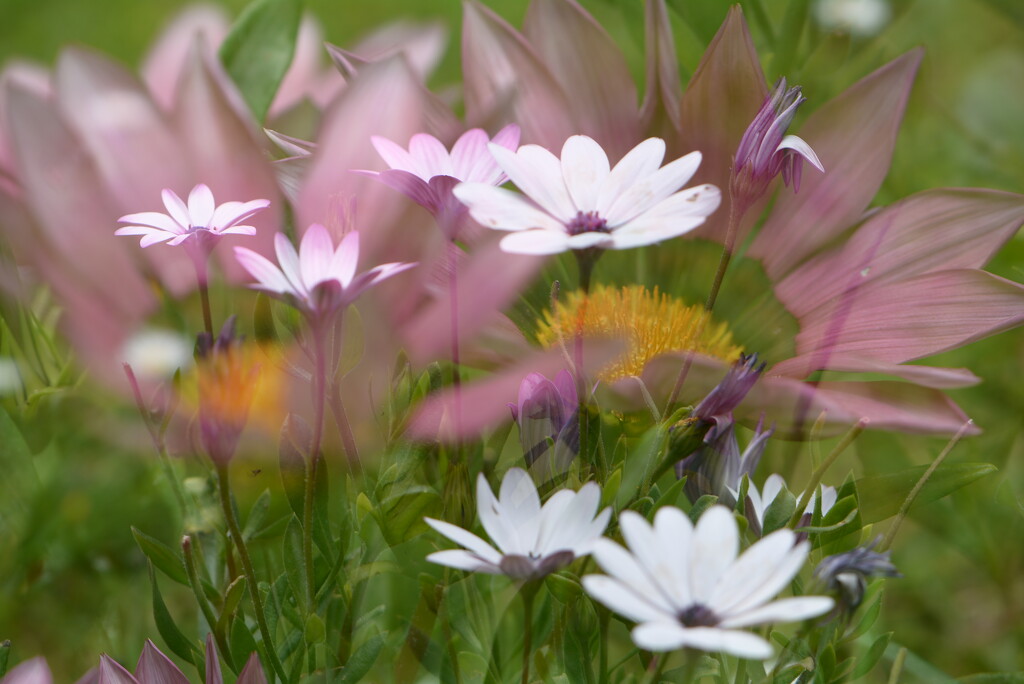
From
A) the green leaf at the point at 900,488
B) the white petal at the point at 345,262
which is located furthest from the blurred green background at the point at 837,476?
the white petal at the point at 345,262

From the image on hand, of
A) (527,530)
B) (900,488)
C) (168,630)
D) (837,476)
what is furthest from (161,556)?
(837,476)

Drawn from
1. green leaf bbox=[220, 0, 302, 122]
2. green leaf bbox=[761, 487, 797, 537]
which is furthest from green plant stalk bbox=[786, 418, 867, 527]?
green leaf bbox=[220, 0, 302, 122]

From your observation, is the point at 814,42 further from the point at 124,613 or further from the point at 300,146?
the point at 124,613

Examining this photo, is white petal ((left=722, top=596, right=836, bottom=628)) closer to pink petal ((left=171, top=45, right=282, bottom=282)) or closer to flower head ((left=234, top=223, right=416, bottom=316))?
flower head ((left=234, top=223, right=416, bottom=316))

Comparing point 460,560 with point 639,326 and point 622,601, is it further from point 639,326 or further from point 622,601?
point 639,326

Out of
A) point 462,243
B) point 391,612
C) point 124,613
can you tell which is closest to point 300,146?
point 462,243

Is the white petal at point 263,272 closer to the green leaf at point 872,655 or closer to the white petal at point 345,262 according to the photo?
the white petal at point 345,262
